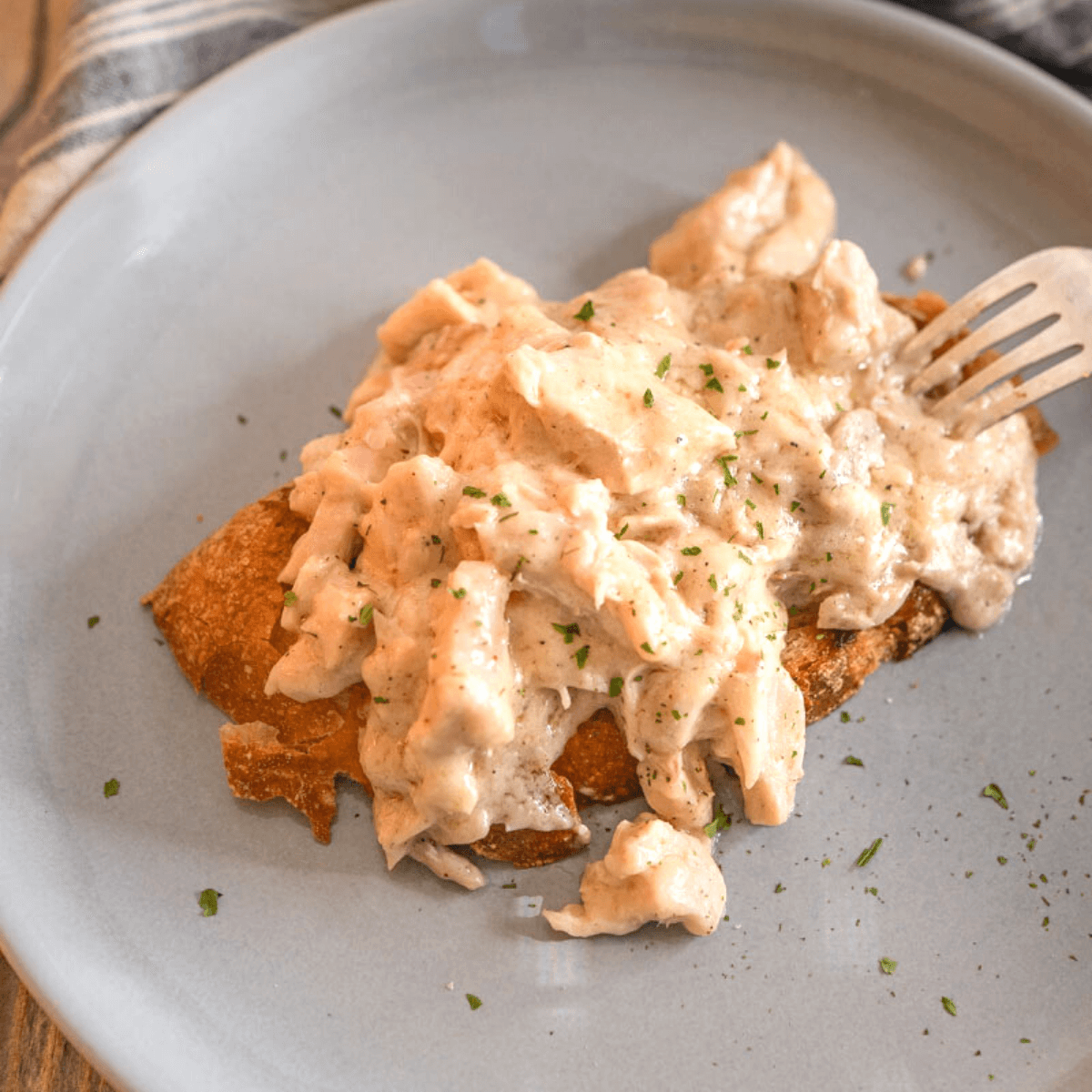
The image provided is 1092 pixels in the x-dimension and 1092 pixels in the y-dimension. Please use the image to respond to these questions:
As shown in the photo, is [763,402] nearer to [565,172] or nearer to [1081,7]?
[565,172]

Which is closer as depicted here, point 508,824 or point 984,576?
point 508,824

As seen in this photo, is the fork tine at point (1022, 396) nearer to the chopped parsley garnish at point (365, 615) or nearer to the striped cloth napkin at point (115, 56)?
the striped cloth napkin at point (115, 56)

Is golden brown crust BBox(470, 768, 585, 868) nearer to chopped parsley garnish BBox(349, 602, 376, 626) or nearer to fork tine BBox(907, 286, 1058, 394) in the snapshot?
chopped parsley garnish BBox(349, 602, 376, 626)

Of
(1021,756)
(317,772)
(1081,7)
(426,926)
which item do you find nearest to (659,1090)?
(426,926)

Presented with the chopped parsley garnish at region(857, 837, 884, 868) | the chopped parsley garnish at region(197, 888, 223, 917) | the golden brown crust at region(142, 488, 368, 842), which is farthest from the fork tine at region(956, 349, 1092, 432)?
the chopped parsley garnish at region(197, 888, 223, 917)

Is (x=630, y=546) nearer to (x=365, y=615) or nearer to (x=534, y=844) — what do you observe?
(x=365, y=615)

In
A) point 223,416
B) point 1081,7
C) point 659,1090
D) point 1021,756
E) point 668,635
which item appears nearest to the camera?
point 668,635

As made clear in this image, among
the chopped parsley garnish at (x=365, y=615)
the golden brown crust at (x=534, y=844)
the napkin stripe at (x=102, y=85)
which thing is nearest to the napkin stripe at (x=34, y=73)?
the napkin stripe at (x=102, y=85)
